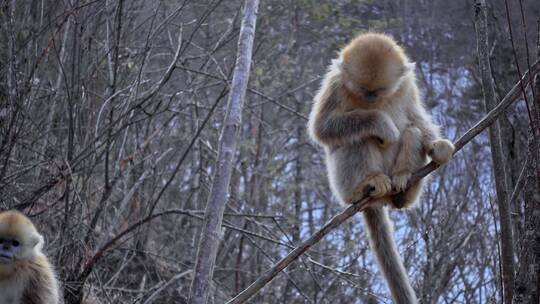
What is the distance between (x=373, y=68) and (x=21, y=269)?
272 cm

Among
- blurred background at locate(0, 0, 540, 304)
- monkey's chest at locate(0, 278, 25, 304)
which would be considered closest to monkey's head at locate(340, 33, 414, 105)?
blurred background at locate(0, 0, 540, 304)

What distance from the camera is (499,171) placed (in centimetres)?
408

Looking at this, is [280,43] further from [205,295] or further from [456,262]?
[205,295]

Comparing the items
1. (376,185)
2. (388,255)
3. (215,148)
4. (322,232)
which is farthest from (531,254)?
(215,148)

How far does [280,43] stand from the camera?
12320mm

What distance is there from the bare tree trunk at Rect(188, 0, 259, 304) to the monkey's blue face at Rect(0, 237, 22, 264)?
1.79 meters

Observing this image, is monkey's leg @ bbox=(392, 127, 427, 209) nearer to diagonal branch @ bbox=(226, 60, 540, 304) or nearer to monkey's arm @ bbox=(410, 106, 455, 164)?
monkey's arm @ bbox=(410, 106, 455, 164)

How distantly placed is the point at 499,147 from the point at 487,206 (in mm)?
5674

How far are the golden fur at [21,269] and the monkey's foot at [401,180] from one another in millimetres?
2350

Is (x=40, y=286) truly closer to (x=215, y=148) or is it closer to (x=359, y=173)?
(x=359, y=173)

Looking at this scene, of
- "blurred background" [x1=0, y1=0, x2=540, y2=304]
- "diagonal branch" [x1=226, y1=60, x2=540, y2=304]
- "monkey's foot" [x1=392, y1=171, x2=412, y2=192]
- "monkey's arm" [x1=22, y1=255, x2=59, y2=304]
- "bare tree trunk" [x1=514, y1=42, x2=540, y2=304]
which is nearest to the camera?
"bare tree trunk" [x1=514, y1=42, x2=540, y2=304]

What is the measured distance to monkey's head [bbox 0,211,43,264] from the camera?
5.25m

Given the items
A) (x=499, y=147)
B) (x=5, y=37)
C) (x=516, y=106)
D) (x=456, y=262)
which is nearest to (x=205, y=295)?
(x=499, y=147)

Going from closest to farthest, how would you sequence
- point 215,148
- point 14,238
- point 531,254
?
1. point 531,254
2. point 14,238
3. point 215,148
